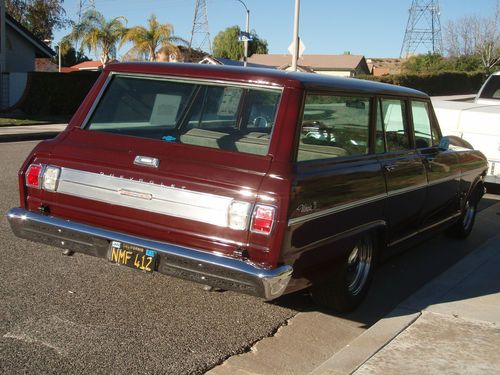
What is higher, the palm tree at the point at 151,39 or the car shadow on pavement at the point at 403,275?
the palm tree at the point at 151,39

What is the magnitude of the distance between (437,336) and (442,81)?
141 feet

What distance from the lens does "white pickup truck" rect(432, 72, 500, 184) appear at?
9633 millimetres

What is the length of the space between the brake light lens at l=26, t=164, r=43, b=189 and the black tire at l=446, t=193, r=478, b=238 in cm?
483

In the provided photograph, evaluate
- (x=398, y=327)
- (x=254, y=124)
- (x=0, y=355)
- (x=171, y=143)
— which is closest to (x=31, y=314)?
(x=0, y=355)

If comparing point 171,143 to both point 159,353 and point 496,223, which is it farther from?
point 496,223

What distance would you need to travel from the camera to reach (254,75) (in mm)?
4258

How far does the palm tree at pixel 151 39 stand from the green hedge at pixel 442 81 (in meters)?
13.0

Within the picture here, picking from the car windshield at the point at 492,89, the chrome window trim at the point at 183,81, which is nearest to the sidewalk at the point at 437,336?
the chrome window trim at the point at 183,81

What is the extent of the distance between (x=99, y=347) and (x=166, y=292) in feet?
3.66

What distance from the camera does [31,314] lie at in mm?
4320

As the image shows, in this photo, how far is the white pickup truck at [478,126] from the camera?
963 centimetres

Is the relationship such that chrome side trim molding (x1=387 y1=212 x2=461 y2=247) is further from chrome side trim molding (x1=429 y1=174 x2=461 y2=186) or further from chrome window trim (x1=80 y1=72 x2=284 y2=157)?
chrome window trim (x1=80 y1=72 x2=284 y2=157)

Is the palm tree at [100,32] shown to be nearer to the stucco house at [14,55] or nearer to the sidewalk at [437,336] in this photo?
the stucco house at [14,55]

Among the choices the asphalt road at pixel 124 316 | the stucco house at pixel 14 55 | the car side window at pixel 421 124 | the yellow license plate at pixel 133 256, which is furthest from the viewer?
the stucco house at pixel 14 55
